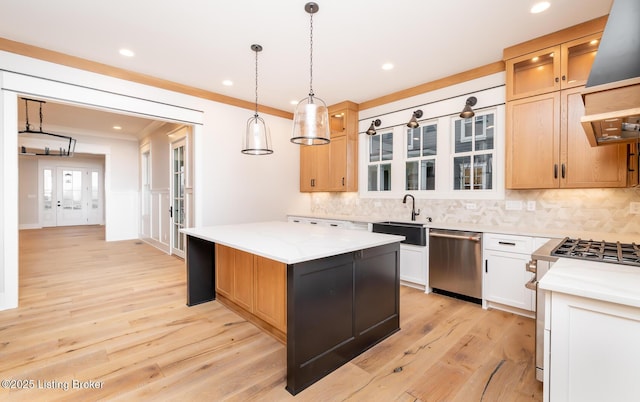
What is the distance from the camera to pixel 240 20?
105 inches

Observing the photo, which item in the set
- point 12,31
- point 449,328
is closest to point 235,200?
point 12,31

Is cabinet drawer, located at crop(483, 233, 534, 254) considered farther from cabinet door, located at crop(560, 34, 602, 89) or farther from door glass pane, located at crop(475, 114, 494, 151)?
cabinet door, located at crop(560, 34, 602, 89)

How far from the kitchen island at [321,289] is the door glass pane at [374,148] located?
2.35 metres

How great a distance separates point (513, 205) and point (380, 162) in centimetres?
202

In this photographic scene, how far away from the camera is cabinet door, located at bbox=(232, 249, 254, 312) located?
2760 mm

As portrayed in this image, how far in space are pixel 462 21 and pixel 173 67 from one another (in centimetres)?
329

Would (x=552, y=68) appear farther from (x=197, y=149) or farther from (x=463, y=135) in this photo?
(x=197, y=149)

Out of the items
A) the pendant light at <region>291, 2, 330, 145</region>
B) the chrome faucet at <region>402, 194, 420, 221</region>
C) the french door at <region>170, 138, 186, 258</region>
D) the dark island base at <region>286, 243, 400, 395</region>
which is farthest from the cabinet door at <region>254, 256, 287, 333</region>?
the french door at <region>170, 138, 186, 258</region>

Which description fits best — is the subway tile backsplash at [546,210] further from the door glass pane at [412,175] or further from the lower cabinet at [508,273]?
the lower cabinet at [508,273]

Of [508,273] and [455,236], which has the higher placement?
[455,236]

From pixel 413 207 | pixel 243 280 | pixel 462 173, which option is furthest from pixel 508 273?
pixel 243 280

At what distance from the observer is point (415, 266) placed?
12.2ft

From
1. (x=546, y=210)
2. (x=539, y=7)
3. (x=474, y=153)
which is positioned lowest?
(x=546, y=210)

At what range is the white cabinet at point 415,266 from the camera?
143 inches
